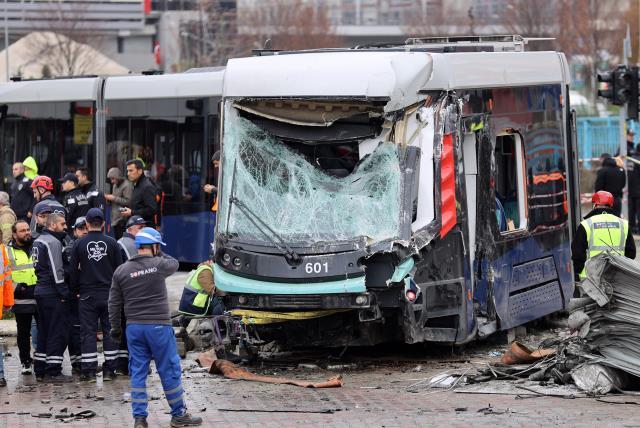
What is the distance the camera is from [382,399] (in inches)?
461

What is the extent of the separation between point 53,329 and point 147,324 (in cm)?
282

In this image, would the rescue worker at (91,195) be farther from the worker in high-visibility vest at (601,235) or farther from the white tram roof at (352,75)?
the worker in high-visibility vest at (601,235)

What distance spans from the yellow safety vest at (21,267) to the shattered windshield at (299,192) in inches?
74.5

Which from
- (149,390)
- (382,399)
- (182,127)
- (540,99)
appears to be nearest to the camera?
(382,399)

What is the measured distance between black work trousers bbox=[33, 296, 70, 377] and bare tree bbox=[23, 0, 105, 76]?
120ft

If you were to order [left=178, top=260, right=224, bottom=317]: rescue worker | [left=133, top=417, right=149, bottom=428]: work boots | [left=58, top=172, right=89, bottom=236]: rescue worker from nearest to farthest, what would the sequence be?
[left=133, top=417, right=149, bottom=428]: work boots < [left=178, top=260, right=224, bottom=317]: rescue worker < [left=58, top=172, right=89, bottom=236]: rescue worker

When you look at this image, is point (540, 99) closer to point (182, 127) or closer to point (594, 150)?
point (182, 127)

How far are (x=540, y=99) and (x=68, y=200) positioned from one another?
5.71m

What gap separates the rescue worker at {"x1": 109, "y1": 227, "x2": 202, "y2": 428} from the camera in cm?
1070

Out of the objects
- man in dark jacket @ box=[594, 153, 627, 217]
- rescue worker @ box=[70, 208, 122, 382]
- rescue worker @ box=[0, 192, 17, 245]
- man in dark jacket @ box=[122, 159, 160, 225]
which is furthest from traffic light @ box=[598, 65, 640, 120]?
rescue worker @ box=[70, 208, 122, 382]

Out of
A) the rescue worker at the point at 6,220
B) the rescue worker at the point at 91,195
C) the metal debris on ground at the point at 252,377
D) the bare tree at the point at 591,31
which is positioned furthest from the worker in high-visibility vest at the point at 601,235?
the bare tree at the point at 591,31

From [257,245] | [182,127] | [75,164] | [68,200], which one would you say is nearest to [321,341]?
[257,245]

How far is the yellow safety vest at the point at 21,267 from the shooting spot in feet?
45.0

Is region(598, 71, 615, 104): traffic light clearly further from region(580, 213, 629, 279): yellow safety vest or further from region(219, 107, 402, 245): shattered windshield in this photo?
region(219, 107, 402, 245): shattered windshield
